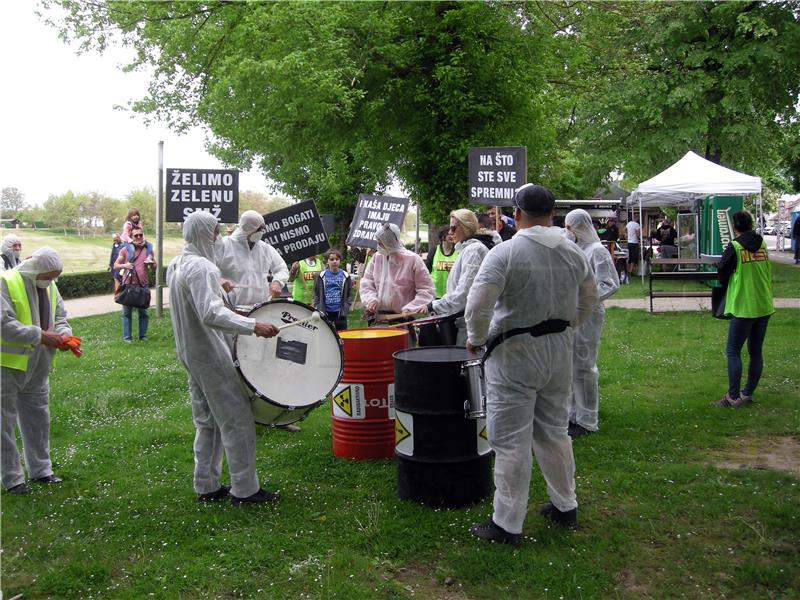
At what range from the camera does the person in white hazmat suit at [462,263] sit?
664cm

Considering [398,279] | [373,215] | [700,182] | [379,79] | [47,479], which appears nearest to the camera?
[47,479]

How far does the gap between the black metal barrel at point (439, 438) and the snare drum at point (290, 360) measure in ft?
1.78

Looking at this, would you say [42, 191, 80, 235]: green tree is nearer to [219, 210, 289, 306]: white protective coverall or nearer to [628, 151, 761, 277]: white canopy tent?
[628, 151, 761, 277]: white canopy tent

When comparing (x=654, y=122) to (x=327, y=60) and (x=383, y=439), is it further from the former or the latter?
(x=383, y=439)

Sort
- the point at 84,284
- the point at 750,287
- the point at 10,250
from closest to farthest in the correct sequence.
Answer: the point at 750,287, the point at 10,250, the point at 84,284

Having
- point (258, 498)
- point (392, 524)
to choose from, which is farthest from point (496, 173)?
point (392, 524)

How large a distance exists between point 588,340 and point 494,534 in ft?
9.31

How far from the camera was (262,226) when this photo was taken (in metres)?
7.84

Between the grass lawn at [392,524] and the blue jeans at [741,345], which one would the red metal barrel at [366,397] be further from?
the blue jeans at [741,345]

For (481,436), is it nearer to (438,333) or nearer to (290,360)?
(290,360)

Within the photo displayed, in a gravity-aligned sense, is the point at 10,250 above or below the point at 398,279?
above

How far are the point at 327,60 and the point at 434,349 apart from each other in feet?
34.7

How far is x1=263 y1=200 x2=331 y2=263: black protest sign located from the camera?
996 cm

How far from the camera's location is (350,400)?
6441 millimetres
